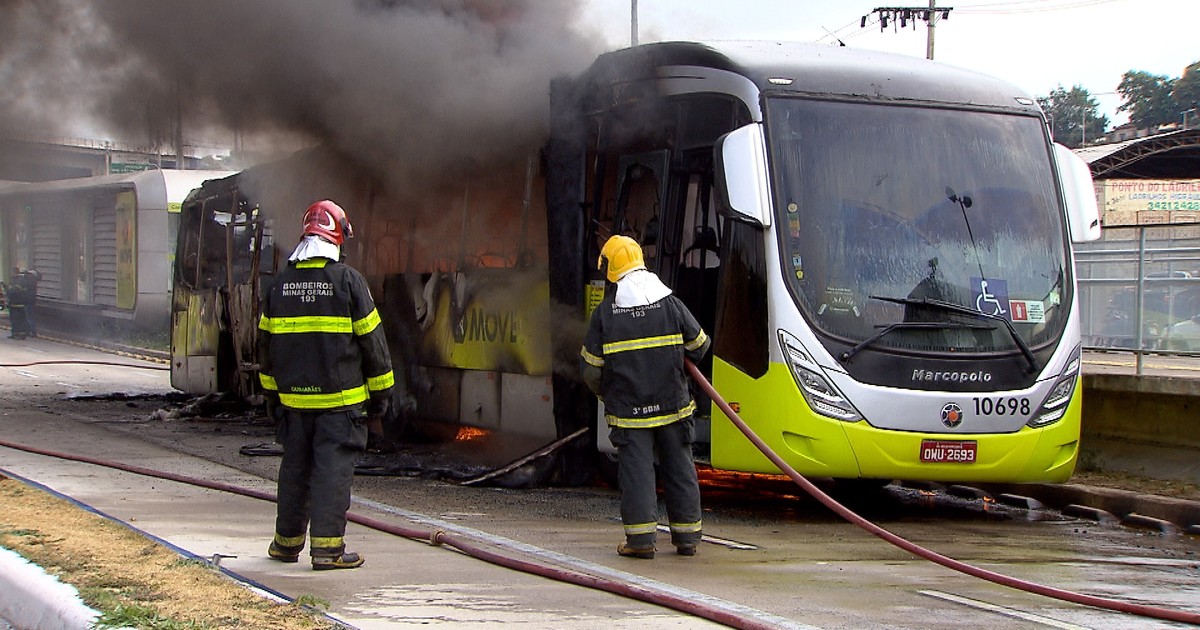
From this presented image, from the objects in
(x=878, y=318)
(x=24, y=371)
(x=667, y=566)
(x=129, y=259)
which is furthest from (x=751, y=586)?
(x=129, y=259)

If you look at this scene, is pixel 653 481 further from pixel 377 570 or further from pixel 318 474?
pixel 318 474

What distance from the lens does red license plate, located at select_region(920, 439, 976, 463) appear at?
8.12m

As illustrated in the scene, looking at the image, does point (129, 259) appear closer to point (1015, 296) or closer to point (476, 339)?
point (476, 339)

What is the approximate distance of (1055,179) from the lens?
8945 mm

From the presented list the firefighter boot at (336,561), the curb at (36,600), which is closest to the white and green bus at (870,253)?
the firefighter boot at (336,561)

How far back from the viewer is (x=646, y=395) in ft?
23.3

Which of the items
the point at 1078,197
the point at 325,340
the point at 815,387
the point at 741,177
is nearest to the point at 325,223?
the point at 325,340

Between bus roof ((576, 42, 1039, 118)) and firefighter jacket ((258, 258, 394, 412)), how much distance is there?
3.21 m

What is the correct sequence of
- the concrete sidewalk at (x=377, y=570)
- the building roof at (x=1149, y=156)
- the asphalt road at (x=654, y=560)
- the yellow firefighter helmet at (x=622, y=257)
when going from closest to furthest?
the concrete sidewalk at (x=377, y=570) < the asphalt road at (x=654, y=560) < the yellow firefighter helmet at (x=622, y=257) < the building roof at (x=1149, y=156)

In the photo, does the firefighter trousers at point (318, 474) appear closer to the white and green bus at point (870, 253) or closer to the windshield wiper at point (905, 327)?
the white and green bus at point (870, 253)

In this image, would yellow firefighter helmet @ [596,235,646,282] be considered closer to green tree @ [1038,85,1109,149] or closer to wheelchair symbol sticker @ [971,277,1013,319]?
wheelchair symbol sticker @ [971,277,1013,319]

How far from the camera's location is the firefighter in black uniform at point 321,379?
6.28m

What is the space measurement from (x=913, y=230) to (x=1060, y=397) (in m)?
1.36

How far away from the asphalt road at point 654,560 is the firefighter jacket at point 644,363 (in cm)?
73
